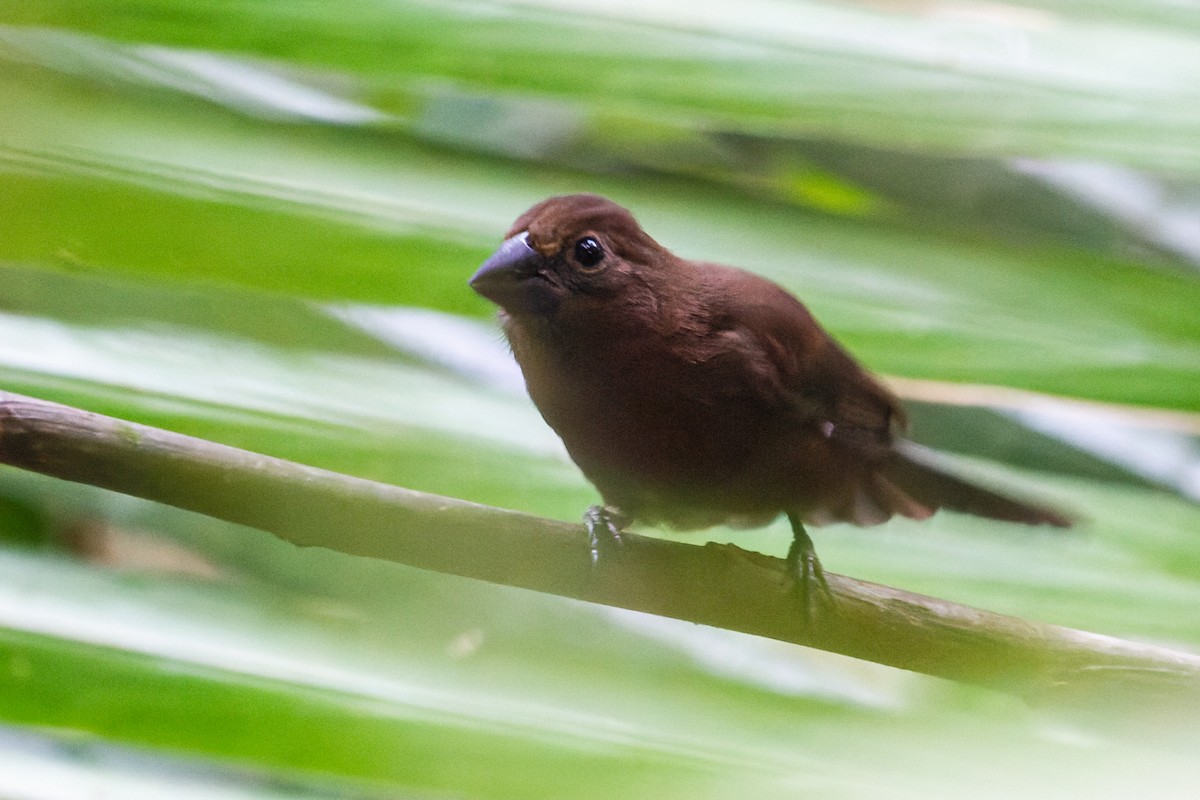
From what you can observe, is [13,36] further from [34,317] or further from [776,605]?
[776,605]

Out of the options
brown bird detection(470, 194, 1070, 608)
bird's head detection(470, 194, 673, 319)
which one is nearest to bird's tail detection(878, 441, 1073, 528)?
brown bird detection(470, 194, 1070, 608)

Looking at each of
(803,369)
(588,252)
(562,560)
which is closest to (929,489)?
(803,369)

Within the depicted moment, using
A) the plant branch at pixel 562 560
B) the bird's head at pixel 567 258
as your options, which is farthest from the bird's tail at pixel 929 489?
the bird's head at pixel 567 258

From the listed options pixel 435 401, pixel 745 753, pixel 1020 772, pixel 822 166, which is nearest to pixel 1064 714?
pixel 1020 772

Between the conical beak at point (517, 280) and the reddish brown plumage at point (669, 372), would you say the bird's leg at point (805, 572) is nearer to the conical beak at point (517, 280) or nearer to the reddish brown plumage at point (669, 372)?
the reddish brown plumage at point (669, 372)

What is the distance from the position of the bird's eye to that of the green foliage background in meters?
0.07

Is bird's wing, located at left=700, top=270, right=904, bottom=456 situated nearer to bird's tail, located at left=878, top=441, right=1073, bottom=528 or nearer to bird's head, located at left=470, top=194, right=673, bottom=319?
bird's tail, located at left=878, top=441, right=1073, bottom=528

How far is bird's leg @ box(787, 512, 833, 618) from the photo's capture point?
1.10 metres

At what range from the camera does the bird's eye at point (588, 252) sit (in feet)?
4.14

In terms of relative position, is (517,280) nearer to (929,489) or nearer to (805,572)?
(805,572)

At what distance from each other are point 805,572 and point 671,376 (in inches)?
11.2

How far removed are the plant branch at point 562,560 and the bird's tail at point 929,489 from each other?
1.30ft

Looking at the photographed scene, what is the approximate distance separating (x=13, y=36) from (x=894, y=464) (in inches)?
49.7

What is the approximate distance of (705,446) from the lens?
133 cm
